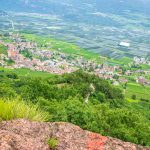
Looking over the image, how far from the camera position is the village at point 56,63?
8331 centimetres

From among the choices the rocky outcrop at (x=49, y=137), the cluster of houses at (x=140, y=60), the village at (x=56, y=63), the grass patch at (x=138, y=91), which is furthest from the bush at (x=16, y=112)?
the cluster of houses at (x=140, y=60)

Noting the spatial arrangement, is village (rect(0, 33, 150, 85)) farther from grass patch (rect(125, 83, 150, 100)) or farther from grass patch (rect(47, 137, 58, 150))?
grass patch (rect(47, 137, 58, 150))

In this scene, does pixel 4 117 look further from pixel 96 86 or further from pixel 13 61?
pixel 13 61

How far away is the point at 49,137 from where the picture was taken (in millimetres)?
7961

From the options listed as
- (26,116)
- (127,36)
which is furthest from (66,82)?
(127,36)

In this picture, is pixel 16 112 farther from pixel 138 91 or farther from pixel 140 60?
pixel 140 60

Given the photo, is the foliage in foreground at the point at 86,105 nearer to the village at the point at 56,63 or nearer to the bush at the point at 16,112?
the bush at the point at 16,112

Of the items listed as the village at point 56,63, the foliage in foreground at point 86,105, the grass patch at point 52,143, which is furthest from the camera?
the village at point 56,63

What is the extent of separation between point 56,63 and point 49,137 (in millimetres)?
86678

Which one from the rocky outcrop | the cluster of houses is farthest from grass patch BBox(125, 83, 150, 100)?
the rocky outcrop

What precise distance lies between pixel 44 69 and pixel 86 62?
53.6ft

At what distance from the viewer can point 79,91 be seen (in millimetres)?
30875

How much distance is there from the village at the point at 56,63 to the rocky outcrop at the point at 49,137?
6839cm

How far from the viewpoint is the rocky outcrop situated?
7312 millimetres
